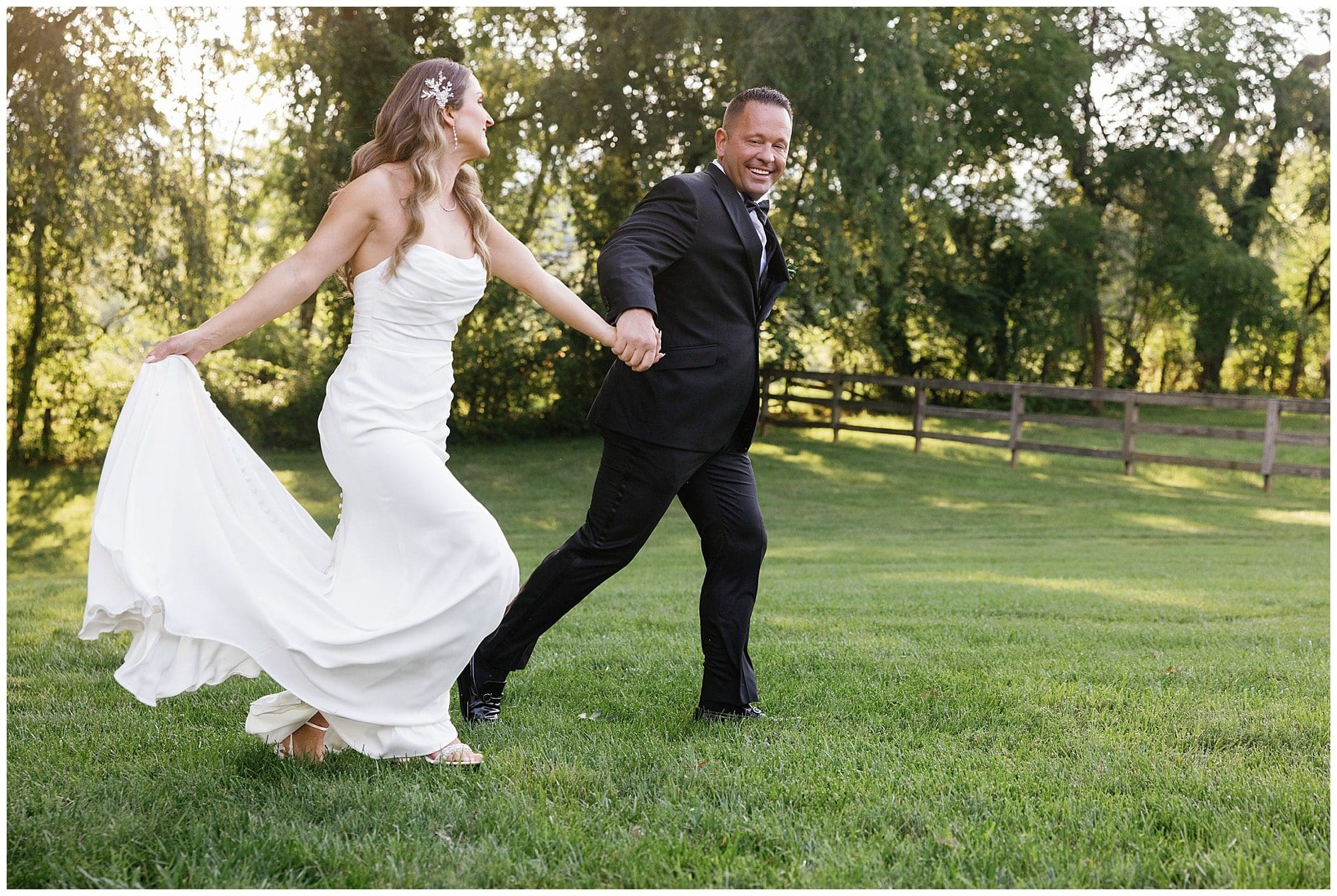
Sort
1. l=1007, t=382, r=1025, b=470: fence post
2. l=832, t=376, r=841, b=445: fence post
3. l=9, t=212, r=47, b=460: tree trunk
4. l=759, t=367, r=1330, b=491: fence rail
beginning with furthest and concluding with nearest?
1. l=832, t=376, r=841, b=445: fence post
2. l=1007, t=382, r=1025, b=470: fence post
3. l=759, t=367, r=1330, b=491: fence rail
4. l=9, t=212, r=47, b=460: tree trunk

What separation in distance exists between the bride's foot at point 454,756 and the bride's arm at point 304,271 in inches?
54.9

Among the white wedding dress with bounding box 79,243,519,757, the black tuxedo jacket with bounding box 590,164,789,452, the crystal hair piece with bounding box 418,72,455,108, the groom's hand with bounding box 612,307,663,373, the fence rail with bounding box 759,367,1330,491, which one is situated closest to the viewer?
the white wedding dress with bounding box 79,243,519,757

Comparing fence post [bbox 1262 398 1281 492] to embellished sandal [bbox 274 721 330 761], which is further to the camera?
fence post [bbox 1262 398 1281 492]

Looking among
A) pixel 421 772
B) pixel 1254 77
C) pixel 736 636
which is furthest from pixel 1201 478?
pixel 421 772

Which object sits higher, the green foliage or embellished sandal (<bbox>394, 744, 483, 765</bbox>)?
the green foliage

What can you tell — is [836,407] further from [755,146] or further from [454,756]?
[454,756]

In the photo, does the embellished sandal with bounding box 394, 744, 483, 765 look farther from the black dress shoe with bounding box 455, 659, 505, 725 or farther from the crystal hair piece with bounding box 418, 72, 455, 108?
the crystal hair piece with bounding box 418, 72, 455, 108

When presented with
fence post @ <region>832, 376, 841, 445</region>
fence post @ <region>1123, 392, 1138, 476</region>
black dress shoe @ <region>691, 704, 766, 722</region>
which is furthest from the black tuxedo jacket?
fence post @ <region>832, 376, 841, 445</region>

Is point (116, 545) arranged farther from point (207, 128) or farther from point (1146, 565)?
point (207, 128)

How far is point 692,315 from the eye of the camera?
414cm

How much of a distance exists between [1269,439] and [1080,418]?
2955mm

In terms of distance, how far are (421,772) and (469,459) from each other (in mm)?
16548

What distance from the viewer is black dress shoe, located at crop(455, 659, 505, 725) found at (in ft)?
13.8

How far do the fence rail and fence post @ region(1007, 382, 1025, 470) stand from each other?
17 mm
